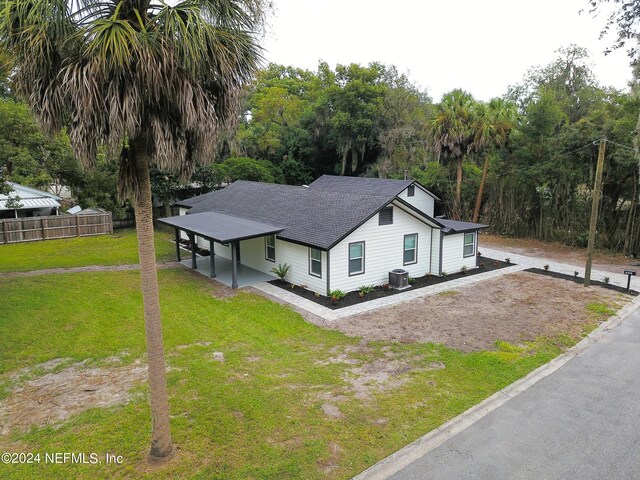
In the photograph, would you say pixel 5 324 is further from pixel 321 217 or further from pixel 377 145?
pixel 377 145

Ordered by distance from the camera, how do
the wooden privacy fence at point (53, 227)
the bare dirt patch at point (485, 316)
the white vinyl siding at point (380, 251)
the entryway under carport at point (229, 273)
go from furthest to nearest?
the wooden privacy fence at point (53, 227), the entryway under carport at point (229, 273), the white vinyl siding at point (380, 251), the bare dirt patch at point (485, 316)

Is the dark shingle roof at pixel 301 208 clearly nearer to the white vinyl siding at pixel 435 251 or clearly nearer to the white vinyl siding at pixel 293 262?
the white vinyl siding at pixel 293 262

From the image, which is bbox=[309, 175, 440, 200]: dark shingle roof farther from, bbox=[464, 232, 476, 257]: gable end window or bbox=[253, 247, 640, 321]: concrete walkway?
bbox=[253, 247, 640, 321]: concrete walkway

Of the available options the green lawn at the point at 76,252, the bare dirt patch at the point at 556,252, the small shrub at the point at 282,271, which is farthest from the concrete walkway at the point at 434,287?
the green lawn at the point at 76,252

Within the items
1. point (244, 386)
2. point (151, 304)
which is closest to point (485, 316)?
point (244, 386)

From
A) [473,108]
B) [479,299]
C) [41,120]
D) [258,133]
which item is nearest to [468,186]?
[473,108]
